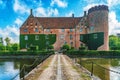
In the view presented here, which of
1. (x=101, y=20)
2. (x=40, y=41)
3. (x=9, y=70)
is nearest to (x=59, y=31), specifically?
(x=40, y=41)

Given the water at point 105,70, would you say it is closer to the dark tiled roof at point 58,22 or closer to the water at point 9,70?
the water at point 9,70

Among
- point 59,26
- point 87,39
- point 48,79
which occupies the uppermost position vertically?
point 59,26

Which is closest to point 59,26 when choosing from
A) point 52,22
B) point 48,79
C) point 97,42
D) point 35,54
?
point 52,22

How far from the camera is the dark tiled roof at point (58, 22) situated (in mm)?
62219

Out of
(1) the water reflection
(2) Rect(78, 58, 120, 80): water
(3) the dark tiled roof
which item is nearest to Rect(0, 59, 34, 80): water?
(1) the water reflection

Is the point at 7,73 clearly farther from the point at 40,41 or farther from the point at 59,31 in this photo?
the point at 59,31

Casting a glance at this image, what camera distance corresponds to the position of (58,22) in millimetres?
63062

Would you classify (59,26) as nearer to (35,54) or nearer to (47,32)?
(47,32)

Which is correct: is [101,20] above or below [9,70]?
above

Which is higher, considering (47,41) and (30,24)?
(30,24)

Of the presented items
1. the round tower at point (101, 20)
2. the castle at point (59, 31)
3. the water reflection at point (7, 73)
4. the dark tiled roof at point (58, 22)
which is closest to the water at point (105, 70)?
the water reflection at point (7, 73)

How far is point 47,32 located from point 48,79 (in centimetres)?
4949

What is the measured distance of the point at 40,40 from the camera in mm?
61500

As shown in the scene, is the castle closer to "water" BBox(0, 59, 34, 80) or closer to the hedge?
the hedge
